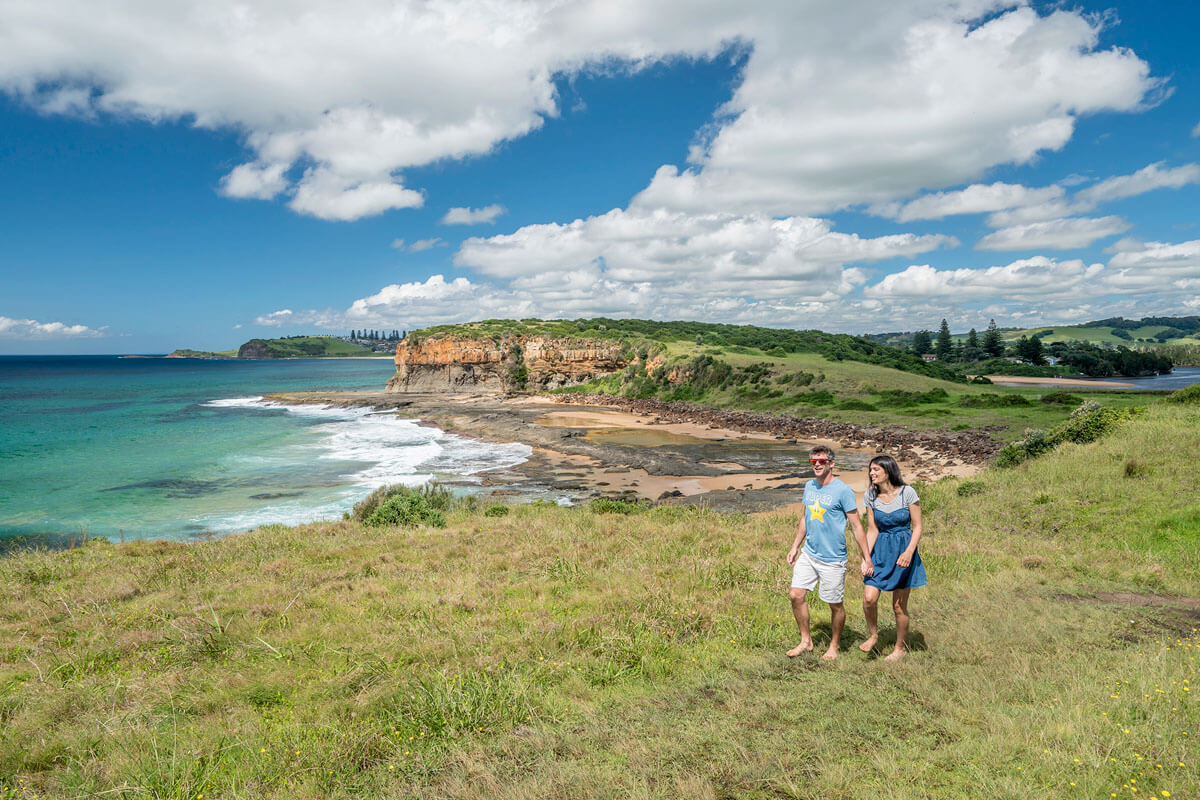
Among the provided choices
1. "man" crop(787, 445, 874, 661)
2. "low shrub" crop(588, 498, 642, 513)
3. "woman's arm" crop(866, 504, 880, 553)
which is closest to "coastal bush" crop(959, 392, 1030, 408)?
"low shrub" crop(588, 498, 642, 513)

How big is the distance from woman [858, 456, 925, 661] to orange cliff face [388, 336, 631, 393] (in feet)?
224

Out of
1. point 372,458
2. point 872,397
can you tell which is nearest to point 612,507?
point 372,458

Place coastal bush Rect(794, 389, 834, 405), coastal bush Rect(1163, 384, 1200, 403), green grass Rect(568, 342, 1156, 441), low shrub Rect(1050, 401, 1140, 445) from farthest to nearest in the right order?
coastal bush Rect(794, 389, 834, 405)
green grass Rect(568, 342, 1156, 441)
coastal bush Rect(1163, 384, 1200, 403)
low shrub Rect(1050, 401, 1140, 445)

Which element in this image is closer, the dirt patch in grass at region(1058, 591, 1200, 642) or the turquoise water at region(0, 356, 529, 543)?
the dirt patch in grass at region(1058, 591, 1200, 642)

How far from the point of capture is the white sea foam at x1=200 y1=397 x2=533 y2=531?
21.3m

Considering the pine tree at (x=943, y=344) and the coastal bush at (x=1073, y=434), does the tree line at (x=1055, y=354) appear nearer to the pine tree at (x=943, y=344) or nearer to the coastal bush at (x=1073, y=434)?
the pine tree at (x=943, y=344)

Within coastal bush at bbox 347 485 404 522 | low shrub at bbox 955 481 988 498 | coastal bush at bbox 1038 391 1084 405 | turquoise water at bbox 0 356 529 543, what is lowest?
turquoise water at bbox 0 356 529 543

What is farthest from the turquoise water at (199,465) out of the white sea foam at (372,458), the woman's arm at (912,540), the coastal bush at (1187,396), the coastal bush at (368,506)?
the coastal bush at (1187,396)

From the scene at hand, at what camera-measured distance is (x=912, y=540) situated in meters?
5.71

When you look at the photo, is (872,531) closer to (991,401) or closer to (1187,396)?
(1187,396)

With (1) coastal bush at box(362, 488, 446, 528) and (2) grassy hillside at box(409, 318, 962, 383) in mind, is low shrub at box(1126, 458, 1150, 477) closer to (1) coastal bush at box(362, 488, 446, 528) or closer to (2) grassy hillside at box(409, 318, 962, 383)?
(1) coastal bush at box(362, 488, 446, 528)

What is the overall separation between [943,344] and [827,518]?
11208 cm

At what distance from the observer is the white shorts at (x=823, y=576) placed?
5.92 m

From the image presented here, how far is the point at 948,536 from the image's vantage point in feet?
38.1
